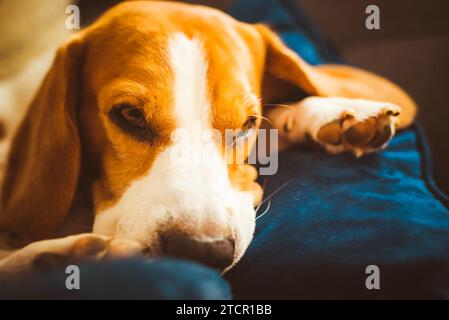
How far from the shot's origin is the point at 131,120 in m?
1.30

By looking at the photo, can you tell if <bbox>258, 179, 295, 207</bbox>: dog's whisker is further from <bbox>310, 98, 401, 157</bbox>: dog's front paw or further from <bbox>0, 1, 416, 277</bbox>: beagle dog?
<bbox>310, 98, 401, 157</bbox>: dog's front paw

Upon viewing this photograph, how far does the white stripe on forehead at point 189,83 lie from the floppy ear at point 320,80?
403 mm

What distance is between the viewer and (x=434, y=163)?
1790 millimetres

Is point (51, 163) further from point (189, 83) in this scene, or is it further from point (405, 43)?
point (405, 43)

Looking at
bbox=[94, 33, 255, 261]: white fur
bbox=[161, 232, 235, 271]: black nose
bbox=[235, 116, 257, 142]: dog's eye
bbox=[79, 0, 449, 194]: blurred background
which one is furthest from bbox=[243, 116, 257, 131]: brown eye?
bbox=[79, 0, 449, 194]: blurred background

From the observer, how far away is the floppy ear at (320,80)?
157 cm

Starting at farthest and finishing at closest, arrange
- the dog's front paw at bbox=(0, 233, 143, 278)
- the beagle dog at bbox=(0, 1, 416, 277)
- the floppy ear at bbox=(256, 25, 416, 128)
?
the floppy ear at bbox=(256, 25, 416, 128)
the beagle dog at bbox=(0, 1, 416, 277)
the dog's front paw at bbox=(0, 233, 143, 278)

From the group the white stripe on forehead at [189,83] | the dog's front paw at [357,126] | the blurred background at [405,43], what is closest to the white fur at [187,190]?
the white stripe on forehead at [189,83]

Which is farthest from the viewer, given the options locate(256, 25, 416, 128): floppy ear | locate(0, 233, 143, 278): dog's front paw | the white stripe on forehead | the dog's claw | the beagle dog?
locate(256, 25, 416, 128): floppy ear

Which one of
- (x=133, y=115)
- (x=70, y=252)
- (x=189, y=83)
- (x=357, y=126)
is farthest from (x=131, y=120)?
(x=357, y=126)

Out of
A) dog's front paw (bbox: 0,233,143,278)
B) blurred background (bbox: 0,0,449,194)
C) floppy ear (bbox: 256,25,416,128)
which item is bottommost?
dog's front paw (bbox: 0,233,143,278)

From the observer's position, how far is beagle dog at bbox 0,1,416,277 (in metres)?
1.11
